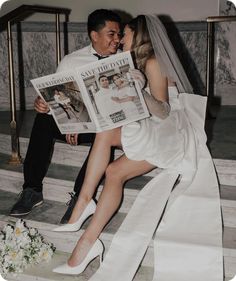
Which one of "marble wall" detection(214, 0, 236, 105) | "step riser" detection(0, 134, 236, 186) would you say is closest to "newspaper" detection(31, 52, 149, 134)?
"step riser" detection(0, 134, 236, 186)

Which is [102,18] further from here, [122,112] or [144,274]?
[144,274]

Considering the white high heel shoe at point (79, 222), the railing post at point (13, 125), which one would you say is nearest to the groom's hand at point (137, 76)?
the white high heel shoe at point (79, 222)

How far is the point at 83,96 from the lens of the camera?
90.5 inches

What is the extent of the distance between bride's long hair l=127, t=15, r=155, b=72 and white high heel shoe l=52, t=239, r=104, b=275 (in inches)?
41.7

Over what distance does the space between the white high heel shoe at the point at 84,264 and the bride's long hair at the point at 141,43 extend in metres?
1.06

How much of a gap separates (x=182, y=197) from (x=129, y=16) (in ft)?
10.2

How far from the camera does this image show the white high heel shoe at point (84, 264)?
2.43m

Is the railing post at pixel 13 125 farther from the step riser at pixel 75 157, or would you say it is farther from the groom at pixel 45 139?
the groom at pixel 45 139

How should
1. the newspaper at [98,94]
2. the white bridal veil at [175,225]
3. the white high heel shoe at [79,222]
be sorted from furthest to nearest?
1. the white high heel shoe at [79,222]
2. the white bridal veil at [175,225]
3. the newspaper at [98,94]

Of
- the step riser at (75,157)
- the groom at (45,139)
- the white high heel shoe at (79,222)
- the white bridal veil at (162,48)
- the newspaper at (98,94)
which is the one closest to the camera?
the newspaper at (98,94)

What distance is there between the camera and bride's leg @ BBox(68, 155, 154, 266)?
243cm

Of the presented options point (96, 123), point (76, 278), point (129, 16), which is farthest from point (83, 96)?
point (129, 16)

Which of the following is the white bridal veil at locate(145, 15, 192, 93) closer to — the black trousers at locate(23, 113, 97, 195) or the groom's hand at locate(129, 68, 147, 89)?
the groom's hand at locate(129, 68, 147, 89)

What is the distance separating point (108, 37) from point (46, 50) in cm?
234
